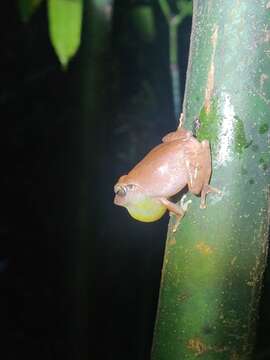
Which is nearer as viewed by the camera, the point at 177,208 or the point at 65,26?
the point at 177,208

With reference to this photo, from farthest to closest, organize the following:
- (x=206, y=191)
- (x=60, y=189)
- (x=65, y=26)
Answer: (x=60, y=189) → (x=65, y=26) → (x=206, y=191)

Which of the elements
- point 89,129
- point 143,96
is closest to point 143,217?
point 89,129

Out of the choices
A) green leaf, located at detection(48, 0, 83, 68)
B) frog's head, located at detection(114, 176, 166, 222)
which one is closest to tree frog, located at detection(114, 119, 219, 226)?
frog's head, located at detection(114, 176, 166, 222)

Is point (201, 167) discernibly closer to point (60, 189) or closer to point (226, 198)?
point (226, 198)

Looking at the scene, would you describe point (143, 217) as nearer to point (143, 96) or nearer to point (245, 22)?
point (245, 22)

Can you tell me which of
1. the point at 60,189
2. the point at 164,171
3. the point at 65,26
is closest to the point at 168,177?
the point at 164,171

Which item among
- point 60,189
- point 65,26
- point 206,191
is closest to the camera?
point 206,191

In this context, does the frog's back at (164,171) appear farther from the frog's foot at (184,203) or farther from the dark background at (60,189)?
the dark background at (60,189)

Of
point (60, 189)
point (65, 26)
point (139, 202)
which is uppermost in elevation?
point (65, 26)
